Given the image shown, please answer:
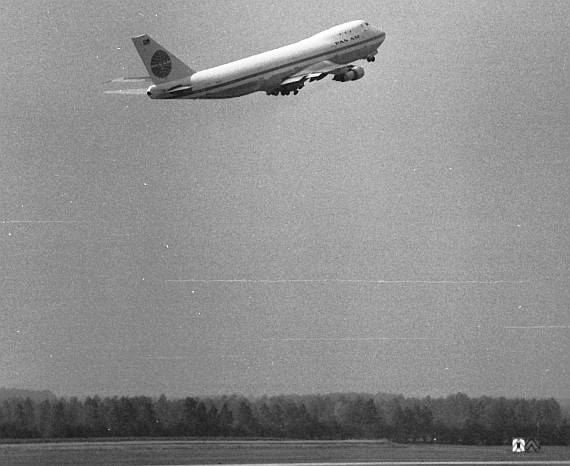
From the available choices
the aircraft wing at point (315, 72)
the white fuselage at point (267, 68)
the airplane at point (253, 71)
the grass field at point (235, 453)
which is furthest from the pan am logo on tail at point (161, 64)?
the grass field at point (235, 453)

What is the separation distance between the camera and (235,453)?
125 feet

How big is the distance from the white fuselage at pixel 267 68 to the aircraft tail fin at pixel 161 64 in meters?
0.21

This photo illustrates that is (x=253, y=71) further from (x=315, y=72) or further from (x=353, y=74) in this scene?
(x=353, y=74)

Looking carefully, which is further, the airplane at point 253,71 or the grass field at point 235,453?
the grass field at point 235,453

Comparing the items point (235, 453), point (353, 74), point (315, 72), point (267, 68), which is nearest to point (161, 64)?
point (267, 68)

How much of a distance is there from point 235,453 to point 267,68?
13087 millimetres

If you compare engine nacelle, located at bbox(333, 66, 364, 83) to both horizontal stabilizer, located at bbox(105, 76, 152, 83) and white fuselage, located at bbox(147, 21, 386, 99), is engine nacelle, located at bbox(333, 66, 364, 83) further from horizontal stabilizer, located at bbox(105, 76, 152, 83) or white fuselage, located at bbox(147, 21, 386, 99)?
horizontal stabilizer, located at bbox(105, 76, 152, 83)

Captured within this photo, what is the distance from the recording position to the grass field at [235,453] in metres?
35.6

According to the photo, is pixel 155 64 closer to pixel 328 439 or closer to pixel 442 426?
pixel 328 439

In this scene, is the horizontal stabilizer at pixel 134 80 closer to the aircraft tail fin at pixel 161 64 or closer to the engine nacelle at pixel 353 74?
the aircraft tail fin at pixel 161 64

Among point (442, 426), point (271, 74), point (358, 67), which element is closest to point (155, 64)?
point (271, 74)

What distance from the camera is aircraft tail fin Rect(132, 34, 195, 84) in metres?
32.8

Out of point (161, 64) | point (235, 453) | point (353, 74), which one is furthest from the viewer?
point (235, 453)

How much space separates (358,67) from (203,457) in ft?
43.9
